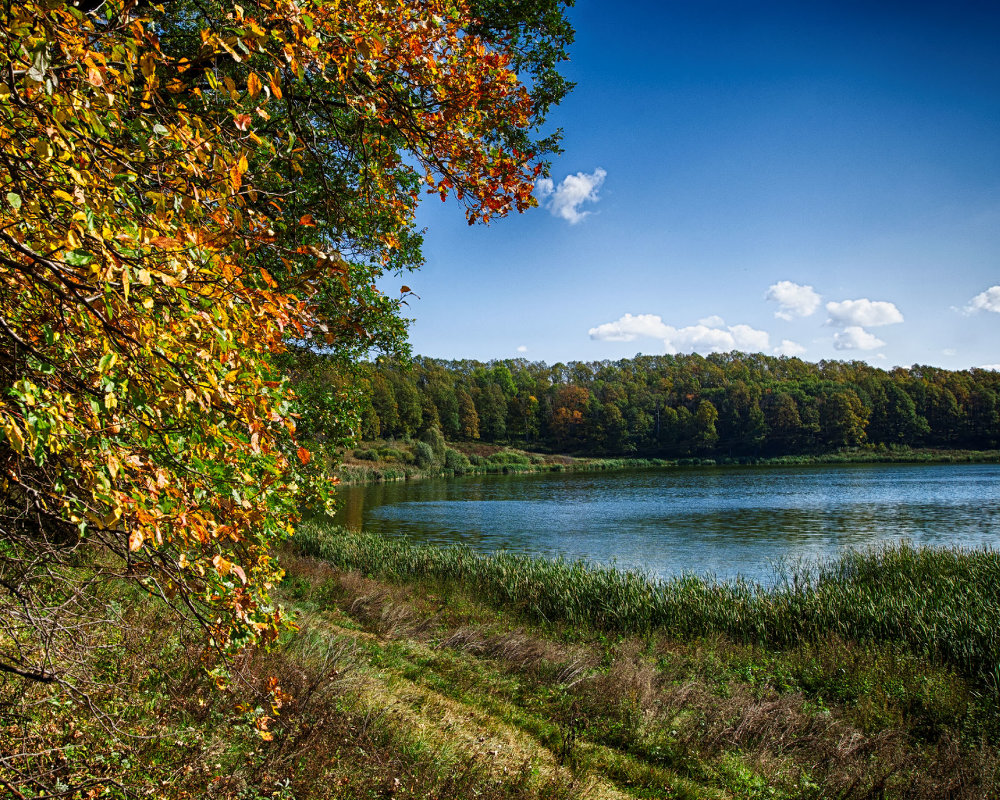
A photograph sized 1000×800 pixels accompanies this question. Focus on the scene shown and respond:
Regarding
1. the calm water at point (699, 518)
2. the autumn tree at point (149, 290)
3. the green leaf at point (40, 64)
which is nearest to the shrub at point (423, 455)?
the calm water at point (699, 518)

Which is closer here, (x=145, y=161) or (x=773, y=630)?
(x=145, y=161)

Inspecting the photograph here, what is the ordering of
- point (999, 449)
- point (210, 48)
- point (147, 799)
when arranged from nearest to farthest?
1. point (210, 48)
2. point (147, 799)
3. point (999, 449)

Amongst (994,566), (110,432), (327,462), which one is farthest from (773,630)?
(110,432)

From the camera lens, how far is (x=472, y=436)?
107m

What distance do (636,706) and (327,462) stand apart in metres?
6.35

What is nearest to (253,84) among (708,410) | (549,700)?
(549,700)

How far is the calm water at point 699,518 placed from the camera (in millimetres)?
→ 19938

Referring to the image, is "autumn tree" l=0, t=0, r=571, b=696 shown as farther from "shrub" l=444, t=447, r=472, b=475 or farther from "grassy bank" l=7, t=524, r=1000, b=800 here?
"shrub" l=444, t=447, r=472, b=475

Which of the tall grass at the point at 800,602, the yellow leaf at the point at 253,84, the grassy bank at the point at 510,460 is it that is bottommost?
the grassy bank at the point at 510,460

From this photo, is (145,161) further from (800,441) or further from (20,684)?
(800,441)

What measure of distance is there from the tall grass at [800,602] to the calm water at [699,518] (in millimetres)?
3808

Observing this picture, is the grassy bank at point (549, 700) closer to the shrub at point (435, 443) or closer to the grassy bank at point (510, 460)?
the grassy bank at point (510, 460)

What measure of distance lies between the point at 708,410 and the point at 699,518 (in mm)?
83341

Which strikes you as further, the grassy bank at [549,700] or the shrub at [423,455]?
the shrub at [423,455]
